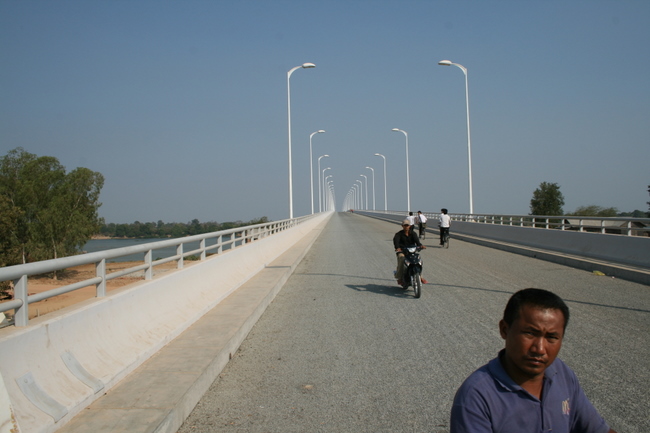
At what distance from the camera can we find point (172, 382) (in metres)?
5.47

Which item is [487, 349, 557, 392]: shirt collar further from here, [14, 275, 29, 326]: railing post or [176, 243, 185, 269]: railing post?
[176, 243, 185, 269]: railing post

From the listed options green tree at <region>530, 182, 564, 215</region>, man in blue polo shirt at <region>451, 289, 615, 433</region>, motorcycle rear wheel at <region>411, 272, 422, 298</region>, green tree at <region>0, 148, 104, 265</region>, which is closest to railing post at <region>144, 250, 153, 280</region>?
man in blue polo shirt at <region>451, 289, 615, 433</region>

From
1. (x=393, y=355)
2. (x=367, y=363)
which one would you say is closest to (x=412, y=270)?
(x=393, y=355)

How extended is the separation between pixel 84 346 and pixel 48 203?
6890 centimetres

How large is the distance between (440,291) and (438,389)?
729cm

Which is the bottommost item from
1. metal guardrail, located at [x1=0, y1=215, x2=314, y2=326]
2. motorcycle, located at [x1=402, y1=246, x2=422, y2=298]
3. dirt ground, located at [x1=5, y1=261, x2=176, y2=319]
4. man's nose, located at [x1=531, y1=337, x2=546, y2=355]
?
dirt ground, located at [x1=5, y1=261, x2=176, y2=319]

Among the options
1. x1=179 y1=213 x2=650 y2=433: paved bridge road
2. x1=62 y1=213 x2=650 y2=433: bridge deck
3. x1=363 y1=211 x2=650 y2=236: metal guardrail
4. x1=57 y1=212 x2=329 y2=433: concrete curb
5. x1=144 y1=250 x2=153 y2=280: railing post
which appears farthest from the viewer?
x1=363 y1=211 x2=650 y2=236: metal guardrail

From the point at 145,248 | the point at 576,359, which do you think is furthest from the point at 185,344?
the point at 576,359

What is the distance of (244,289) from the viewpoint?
41.0ft

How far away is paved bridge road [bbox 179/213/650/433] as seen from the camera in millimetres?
5098

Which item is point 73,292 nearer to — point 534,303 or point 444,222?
point 534,303

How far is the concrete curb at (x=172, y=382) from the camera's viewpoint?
444 cm

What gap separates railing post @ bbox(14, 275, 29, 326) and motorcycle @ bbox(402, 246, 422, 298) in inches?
339

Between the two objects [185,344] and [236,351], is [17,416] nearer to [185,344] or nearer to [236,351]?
[185,344]
